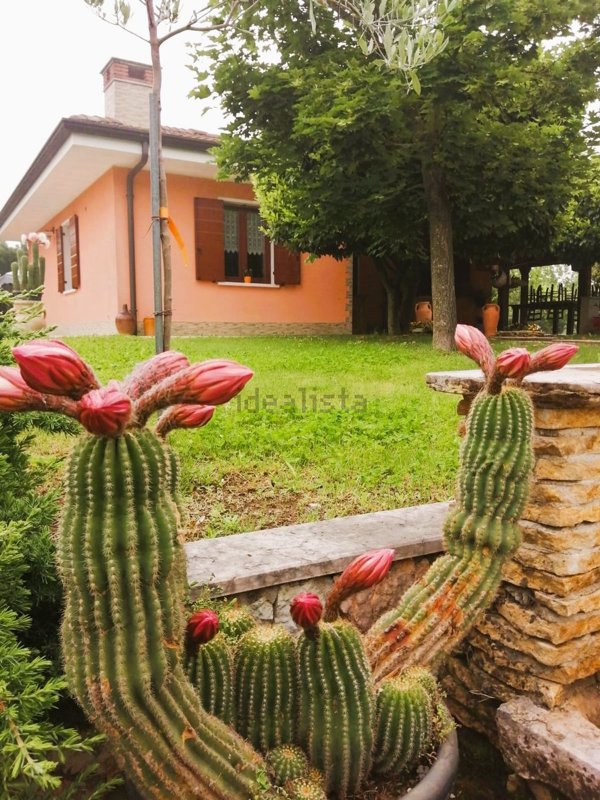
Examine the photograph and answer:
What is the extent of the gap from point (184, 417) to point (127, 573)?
35 centimetres

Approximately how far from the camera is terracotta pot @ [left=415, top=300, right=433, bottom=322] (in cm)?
1473

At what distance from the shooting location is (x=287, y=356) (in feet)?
27.1

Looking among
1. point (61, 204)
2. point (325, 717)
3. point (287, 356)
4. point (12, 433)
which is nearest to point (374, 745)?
point (325, 717)

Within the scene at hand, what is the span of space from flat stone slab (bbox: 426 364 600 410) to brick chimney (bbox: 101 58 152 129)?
13440 millimetres

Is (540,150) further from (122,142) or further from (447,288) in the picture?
(122,142)

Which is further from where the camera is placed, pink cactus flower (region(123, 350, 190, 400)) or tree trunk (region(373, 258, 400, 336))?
tree trunk (region(373, 258, 400, 336))

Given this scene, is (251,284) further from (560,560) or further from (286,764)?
(286,764)

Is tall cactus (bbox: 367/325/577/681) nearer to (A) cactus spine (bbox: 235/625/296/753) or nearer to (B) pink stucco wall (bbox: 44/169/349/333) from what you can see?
(A) cactus spine (bbox: 235/625/296/753)

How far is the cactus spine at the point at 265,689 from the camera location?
1.63 meters

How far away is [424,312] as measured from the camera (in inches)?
582

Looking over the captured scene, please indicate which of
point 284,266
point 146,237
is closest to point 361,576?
point 146,237

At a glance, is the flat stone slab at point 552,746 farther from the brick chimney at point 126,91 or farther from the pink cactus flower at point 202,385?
the brick chimney at point 126,91

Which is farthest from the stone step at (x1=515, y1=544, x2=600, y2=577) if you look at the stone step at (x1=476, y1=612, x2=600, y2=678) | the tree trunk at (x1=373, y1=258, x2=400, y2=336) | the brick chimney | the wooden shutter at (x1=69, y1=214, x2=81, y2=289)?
the brick chimney

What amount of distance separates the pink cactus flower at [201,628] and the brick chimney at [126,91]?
14.2 m
